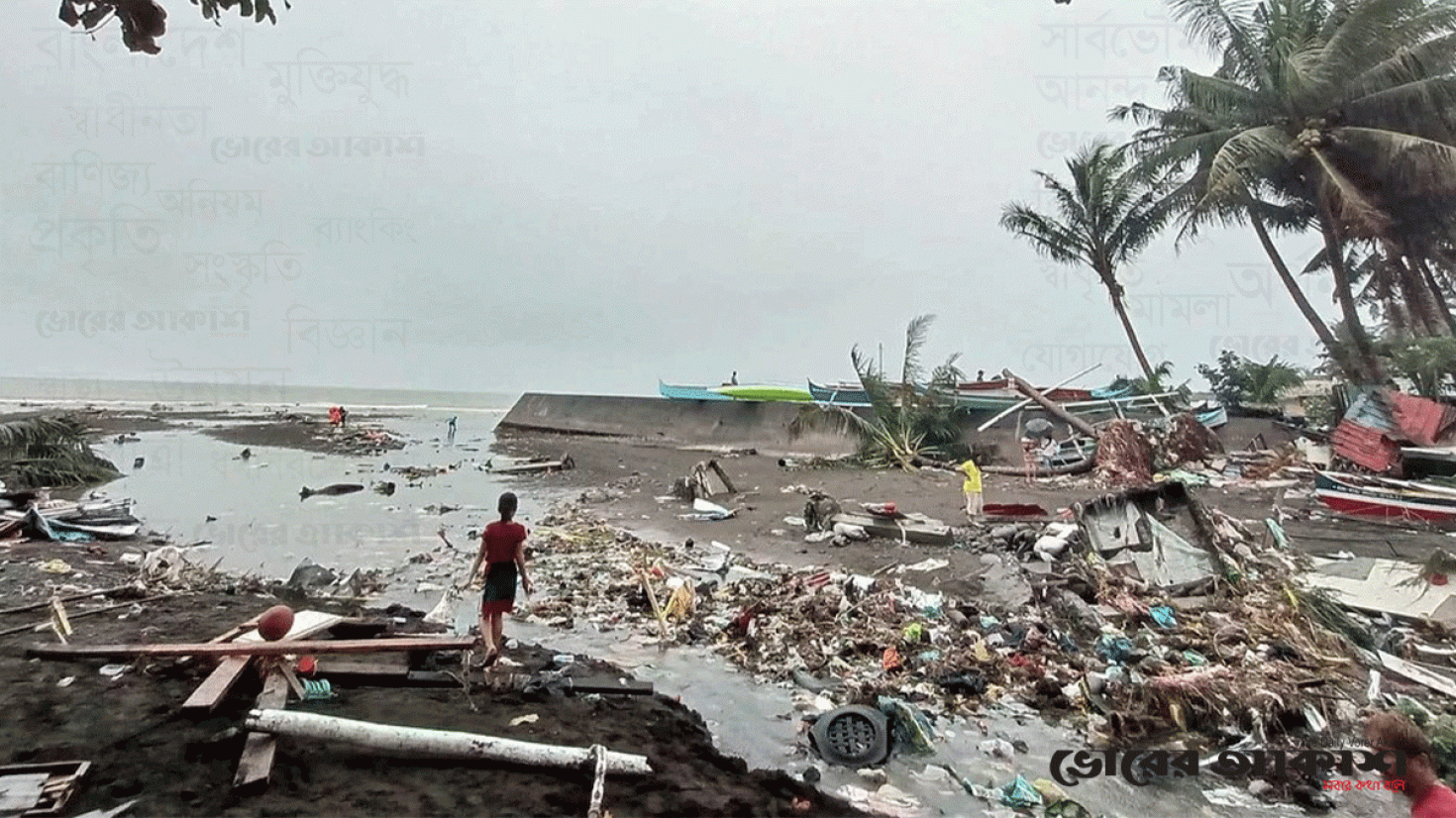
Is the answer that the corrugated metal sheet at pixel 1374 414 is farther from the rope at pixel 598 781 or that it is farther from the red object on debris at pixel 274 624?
the red object on debris at pixel 274 624

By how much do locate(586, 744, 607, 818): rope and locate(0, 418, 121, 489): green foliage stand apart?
15878 millimetres

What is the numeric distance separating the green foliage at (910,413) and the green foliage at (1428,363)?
8.96 meters

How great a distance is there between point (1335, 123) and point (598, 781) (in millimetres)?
19550

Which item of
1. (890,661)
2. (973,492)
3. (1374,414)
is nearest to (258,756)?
(890,661)

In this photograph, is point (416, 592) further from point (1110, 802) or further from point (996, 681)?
point (1110, 802)

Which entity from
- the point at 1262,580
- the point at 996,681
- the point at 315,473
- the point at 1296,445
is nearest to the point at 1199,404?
the point at 1296,445

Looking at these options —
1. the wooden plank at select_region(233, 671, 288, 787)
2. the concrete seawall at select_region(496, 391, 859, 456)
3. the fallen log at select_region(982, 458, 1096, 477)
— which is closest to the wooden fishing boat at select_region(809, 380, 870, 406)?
the concrete seawall at select_region(496, 391, 859, 456)

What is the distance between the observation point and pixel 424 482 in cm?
1559

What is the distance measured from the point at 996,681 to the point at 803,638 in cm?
152

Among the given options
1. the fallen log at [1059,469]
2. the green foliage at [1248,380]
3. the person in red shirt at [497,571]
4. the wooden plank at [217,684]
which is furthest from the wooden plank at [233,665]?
the green foliage at [1248,380]

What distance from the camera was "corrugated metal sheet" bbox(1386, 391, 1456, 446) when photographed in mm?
11047

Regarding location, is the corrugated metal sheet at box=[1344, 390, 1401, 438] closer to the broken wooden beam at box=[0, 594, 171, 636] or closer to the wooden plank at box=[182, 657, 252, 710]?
the wooden plank at box=[182, 657, 252, 710]

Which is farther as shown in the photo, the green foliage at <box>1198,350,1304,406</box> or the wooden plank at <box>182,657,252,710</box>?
the green foliage at <box>1198,350,1304,406</box>

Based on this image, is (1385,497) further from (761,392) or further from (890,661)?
(761,392)
